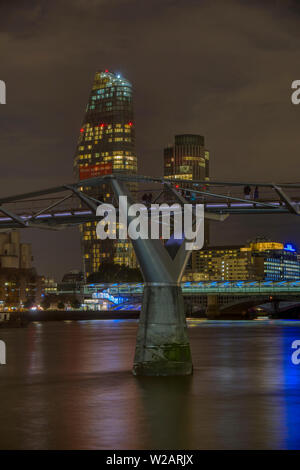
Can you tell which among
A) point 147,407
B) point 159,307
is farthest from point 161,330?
point 147,407

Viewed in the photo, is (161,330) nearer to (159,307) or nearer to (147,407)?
(159,307)

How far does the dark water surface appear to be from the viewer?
30.1 meters

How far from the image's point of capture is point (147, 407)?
37844 millimetres

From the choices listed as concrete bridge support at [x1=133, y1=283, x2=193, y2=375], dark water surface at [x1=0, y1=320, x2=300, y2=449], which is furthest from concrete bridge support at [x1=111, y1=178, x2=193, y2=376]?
dark water surface at [x1=0, y1=320, x2=300, y2=449]

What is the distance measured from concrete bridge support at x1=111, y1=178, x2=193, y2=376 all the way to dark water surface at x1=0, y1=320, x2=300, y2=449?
134 centimetres

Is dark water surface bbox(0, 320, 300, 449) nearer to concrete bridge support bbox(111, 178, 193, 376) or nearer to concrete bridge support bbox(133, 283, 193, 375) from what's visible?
concrete bridge support bbox(133, 283, 193, 375)

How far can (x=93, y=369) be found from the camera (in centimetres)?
6144

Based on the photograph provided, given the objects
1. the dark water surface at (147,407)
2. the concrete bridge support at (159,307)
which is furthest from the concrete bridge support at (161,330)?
the dark water surface at (147,407)

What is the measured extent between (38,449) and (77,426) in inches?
184

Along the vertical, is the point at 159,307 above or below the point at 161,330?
above

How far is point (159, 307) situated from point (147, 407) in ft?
23.5

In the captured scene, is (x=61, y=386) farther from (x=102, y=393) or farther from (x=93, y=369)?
(x=93, y=369)

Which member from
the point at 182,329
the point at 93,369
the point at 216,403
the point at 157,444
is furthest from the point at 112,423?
the point at 93,369

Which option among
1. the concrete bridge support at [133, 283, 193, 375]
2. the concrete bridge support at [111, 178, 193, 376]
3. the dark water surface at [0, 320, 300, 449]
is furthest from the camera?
the concrete bridge support at [133, 283, 193, 375]
